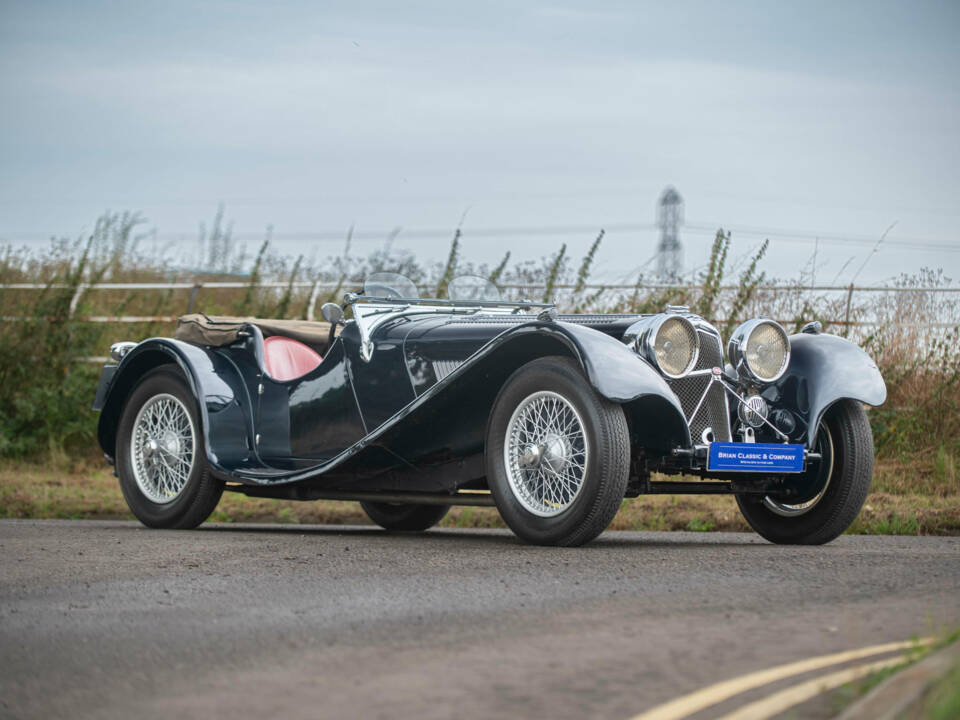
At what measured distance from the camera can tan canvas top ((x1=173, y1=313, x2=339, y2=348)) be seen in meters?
8.34

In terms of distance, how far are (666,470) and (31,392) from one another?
9335mm

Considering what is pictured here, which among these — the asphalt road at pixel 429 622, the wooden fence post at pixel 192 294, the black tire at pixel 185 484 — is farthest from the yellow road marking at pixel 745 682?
the wooden fence post at pixel 192 294

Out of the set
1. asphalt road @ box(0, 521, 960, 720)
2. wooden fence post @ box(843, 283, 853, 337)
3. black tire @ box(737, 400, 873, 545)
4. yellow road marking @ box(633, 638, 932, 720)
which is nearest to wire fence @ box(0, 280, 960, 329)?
wooden fence post @ box(843, 283, 853, 337)

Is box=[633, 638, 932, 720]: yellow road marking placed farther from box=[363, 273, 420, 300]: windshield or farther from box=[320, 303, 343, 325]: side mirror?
box=[363, 273, 420, 300]: windshield

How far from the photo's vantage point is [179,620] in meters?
4.08

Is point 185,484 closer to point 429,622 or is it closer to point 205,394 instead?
point 205,394

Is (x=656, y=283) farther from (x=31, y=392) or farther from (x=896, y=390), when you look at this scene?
(x=31, y=392)

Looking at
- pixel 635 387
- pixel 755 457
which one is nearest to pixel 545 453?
pixel 635 387

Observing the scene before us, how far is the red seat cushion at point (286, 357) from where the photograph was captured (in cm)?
821

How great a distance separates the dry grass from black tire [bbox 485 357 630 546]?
2961mm

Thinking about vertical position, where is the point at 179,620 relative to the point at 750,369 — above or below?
below

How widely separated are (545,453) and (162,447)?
3316mm

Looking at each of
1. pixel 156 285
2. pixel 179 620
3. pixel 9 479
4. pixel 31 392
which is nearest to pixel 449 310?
pixel 179 620

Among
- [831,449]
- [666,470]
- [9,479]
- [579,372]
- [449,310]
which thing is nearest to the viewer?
[579,372]
